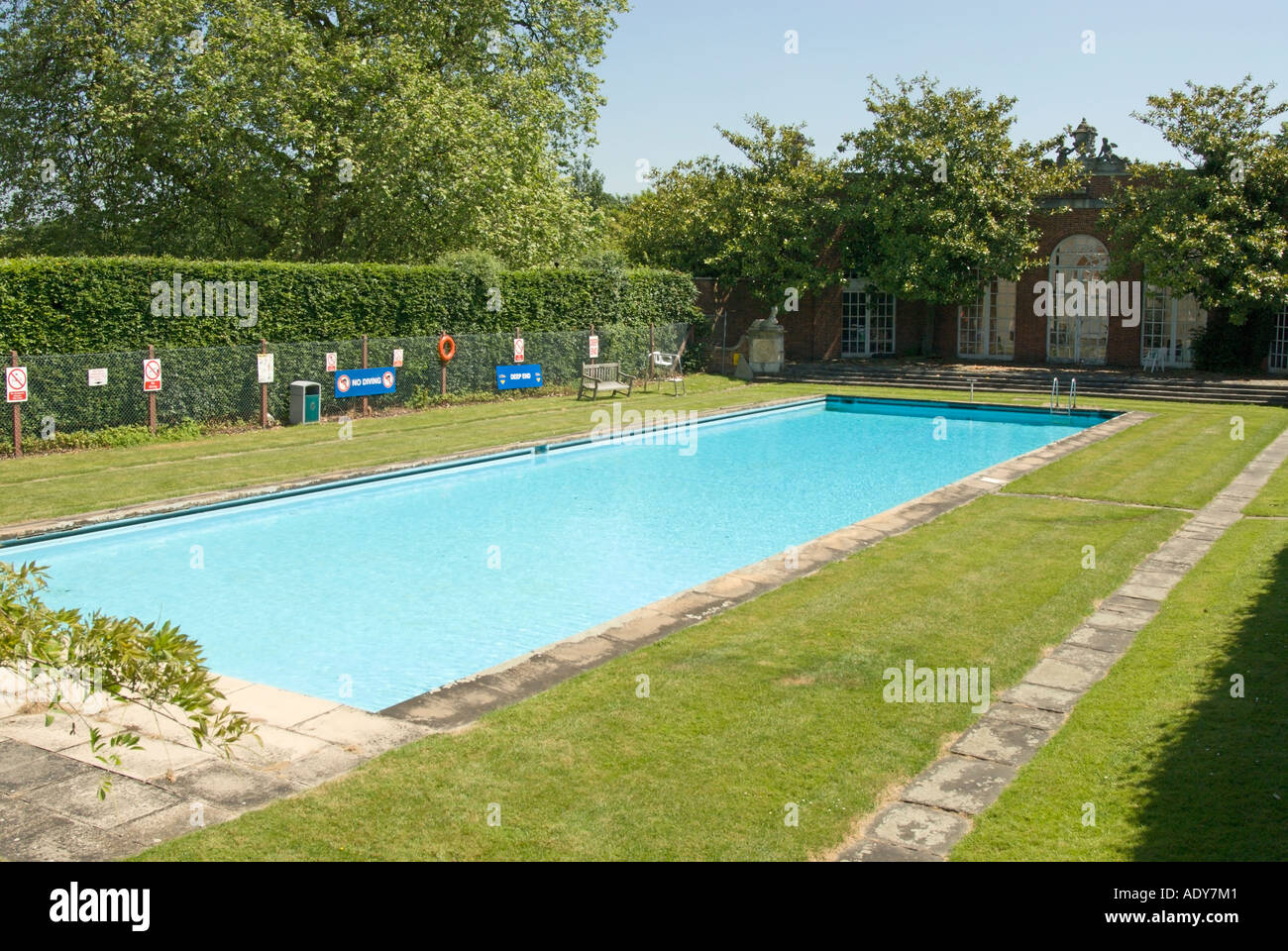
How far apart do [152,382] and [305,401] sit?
2.99 meters

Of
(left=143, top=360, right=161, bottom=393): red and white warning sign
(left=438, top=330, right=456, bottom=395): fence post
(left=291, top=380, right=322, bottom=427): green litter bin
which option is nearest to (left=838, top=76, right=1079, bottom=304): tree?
(left=438, top=330, right=456, bottom=395): fence post

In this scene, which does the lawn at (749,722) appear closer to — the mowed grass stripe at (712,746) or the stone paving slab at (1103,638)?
the mowed grass stripe at (712,746)

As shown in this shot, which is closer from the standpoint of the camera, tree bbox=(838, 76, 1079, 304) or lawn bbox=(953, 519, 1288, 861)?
lawn bbox=(953, 519, 1288, 861)

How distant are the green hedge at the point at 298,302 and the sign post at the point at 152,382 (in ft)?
2.16

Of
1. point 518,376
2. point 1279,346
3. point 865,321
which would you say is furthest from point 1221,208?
point 518,376

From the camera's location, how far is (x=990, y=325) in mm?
33938

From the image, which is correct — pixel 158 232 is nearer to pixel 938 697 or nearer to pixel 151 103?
pixel 151 103

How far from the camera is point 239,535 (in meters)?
12.7

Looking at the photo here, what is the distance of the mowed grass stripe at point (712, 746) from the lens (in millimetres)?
4770

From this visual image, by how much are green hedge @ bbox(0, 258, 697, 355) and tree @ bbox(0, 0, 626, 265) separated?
282 centimetres

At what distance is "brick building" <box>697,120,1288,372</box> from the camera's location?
1204 inches

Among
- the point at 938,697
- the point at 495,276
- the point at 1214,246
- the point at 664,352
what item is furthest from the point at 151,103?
the point at 1214,246

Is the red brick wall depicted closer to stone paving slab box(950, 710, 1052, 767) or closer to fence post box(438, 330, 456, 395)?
fence post box(438, 330, 456, 395)

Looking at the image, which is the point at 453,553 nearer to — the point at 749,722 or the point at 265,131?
the point at 749,722
